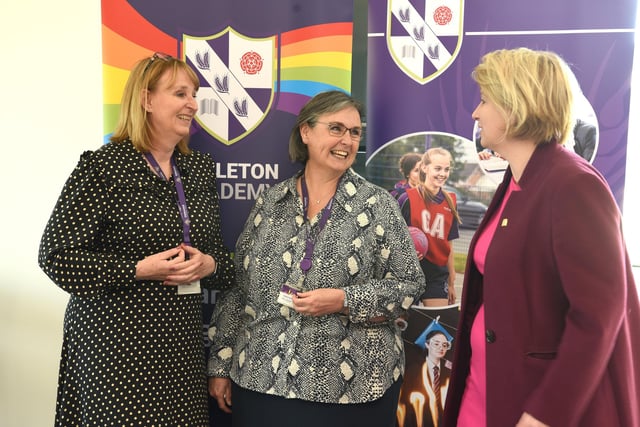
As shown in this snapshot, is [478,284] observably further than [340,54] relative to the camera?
No

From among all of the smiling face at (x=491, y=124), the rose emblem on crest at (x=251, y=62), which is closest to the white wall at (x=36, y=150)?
the rose emblem on crest at (x=251, y=62)

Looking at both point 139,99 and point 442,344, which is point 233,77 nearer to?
point 139,99

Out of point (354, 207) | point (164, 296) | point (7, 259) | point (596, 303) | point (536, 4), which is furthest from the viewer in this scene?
point (7, 259)

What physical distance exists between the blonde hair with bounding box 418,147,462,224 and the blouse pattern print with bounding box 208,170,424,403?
1.33ft

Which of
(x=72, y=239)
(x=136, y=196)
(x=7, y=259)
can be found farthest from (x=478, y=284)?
(x=7, y=259)

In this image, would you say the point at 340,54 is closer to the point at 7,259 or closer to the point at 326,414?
the point at 326,414

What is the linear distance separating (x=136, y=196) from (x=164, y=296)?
382 mm

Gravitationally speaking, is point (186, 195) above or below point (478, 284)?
above

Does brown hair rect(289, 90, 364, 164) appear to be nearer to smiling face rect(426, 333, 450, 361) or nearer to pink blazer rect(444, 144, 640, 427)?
pink blazer rect(444, 144, 640, 427)

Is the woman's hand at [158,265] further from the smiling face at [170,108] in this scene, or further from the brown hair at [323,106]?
the brown hair at [323,106]

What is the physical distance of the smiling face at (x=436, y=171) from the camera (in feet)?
8.81

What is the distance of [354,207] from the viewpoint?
229cm

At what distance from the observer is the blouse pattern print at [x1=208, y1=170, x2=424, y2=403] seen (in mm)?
2170

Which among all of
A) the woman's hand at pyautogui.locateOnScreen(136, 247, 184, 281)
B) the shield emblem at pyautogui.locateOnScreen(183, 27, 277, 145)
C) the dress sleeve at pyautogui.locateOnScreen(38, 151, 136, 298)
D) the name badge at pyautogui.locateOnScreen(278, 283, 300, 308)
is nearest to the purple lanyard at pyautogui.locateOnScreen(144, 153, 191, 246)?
the woman's hand at pyautogui.locateOnScreen(136, 247, 184, 281)
